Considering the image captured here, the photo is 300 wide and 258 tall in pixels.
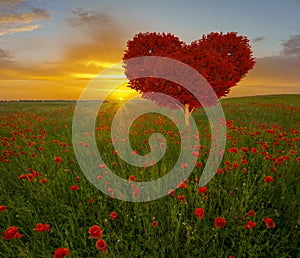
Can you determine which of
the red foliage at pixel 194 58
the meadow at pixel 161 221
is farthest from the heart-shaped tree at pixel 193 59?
the meadow at pixel 161 221

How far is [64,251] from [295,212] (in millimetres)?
3089

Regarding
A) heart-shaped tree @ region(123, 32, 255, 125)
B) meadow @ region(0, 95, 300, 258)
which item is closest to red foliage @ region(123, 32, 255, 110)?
heart-shaped tree @ region(123, 32, 255, 125)

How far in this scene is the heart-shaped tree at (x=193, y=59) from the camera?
12.2 metres

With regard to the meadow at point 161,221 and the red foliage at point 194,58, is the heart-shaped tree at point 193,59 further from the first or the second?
the meadow at point 161,221

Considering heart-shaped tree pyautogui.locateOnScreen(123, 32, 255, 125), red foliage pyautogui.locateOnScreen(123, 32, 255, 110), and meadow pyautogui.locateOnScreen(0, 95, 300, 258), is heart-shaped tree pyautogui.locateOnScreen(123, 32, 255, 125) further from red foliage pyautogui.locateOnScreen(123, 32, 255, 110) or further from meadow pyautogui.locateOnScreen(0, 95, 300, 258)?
meadow pyautogui.locateOnScreen(0, 95, 300, 258)

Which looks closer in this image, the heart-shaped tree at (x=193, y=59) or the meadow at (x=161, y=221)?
the meadow at (x=161, y=221)

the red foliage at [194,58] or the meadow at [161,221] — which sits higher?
the red foliage at [194,58]

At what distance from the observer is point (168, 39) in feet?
50.9

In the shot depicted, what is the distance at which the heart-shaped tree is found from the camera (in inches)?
479

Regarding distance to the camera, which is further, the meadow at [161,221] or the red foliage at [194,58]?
the red foliage at [194,58]

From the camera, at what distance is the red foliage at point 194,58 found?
12156 millimetres

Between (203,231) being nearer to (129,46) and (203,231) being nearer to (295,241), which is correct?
(295,241)

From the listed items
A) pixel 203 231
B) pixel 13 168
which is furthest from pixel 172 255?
pixel 13 168

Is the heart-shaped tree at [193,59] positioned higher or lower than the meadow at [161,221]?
higher
